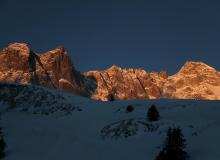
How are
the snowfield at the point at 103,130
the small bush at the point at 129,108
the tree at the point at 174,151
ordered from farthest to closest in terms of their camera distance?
the small bush at the point at 129,108 < the snowfield at the point at 103,130 < the tree at the point at 174,151

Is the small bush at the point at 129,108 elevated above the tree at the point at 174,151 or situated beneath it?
elevated above

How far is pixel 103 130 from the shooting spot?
164ft

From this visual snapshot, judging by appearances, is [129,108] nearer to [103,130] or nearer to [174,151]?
[103,130]

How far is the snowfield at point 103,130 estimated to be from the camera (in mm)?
41062

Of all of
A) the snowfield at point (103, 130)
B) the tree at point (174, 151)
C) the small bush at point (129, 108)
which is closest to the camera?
the tree at point (174, 151)

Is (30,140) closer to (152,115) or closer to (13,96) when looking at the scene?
(152,115)

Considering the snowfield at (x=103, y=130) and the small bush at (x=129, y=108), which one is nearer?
the snowfield at (x=103, y=130)

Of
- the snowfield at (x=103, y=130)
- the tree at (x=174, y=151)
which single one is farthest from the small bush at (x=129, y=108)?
the tree at (x=174, y=151)

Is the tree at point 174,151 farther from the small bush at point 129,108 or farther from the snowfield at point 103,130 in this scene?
the small bush at point 129,108

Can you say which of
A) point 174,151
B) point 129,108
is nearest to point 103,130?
point 129,108

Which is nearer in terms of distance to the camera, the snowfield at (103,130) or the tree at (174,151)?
the tree at (174,151)

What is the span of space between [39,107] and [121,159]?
28255mm

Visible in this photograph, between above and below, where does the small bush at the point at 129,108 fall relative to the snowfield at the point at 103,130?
above

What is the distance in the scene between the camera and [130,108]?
56656 mm
